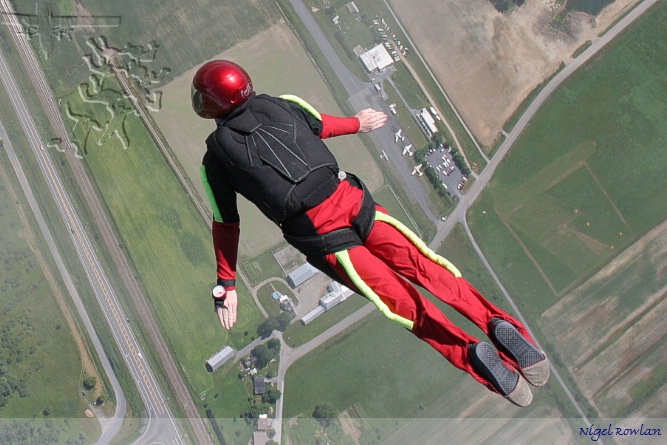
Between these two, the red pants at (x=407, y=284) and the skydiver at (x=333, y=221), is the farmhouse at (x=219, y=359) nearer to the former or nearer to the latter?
the skydiver at (x=333, y=221)

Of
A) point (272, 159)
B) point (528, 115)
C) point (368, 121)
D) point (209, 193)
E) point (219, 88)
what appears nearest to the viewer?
point (219, 88)

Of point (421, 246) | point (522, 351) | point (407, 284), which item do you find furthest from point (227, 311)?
point (522, 351)

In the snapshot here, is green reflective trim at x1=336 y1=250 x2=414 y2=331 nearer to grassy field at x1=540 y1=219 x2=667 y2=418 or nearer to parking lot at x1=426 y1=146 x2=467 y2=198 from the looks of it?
parking lot at x1=426 y1=146 x2=467 y2=198

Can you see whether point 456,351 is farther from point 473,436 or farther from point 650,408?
point 650,408

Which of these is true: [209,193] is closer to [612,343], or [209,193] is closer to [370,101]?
[370,101]

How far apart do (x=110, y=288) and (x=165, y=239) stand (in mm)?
2860

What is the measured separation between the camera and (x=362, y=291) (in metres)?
6.56

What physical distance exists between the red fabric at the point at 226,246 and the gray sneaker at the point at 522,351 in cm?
351

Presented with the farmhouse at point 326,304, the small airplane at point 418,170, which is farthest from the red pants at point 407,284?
the small airplane at point 418,170

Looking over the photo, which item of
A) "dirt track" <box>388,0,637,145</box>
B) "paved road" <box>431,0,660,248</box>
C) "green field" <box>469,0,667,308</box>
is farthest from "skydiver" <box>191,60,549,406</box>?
"dirt track" <box>388,0,637,145</box>

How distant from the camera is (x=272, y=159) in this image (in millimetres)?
6258

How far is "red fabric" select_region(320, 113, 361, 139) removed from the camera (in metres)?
7.11

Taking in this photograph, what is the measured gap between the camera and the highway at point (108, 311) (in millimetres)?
19750

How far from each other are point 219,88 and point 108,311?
55.4ft
